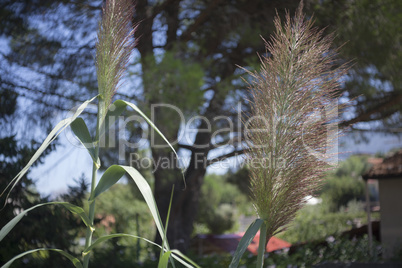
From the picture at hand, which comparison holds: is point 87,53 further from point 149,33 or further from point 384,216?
point 384,216

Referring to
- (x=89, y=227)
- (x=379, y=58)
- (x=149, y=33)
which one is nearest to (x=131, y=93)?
(x=149, y=33)

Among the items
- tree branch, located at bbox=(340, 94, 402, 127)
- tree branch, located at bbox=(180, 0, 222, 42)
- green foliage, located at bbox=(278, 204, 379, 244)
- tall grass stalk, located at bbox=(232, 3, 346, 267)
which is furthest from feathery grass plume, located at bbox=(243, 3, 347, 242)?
green foliage, located at bbox=(278, 204, 379, 244)

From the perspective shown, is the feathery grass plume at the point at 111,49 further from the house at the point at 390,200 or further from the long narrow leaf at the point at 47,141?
the house at the point at 390,200

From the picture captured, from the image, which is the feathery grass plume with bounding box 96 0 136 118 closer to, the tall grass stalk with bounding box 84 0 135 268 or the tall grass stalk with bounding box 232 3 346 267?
the tall grass stalk with bounding box 84 0 135 268

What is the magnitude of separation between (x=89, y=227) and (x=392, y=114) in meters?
5.83

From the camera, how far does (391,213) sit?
8305 mm

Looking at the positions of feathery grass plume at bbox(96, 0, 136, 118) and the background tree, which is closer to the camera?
feathery grass plume at bbox(96, 0, 136, 118)

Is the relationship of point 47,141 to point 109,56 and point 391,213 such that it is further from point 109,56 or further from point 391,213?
point 391,213

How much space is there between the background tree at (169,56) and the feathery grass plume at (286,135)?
3.33m

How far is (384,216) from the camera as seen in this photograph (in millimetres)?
8344

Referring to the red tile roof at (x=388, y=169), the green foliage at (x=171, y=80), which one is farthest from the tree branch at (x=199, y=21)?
the red tile roof at (x=388, y=169)

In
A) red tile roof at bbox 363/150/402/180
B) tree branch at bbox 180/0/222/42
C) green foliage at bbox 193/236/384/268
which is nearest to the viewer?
tree branch at bbox 180/0/222/42

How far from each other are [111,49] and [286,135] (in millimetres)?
650

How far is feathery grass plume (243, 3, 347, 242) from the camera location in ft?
4.37
